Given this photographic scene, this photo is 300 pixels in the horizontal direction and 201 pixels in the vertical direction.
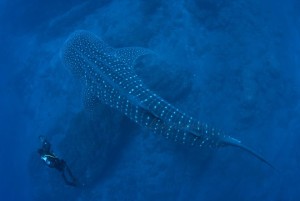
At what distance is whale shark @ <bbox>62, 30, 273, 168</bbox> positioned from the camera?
22.7ft

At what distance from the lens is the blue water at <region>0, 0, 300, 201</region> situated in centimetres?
877

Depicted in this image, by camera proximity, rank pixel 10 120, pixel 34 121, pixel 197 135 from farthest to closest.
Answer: pixel 10 120
pixel 34 121
pixel 197 135

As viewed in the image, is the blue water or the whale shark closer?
the whale shark

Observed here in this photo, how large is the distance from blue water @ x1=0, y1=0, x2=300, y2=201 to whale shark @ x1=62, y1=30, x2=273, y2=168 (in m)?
0.79

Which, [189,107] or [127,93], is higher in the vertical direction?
[189,107]

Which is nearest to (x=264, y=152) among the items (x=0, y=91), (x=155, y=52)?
(x=155, y=52)

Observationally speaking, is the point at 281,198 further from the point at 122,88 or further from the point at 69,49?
the point at 69,49

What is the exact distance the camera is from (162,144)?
888cm

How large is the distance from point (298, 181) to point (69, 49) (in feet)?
27.0

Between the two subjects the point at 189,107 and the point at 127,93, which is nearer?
the point at 127,93

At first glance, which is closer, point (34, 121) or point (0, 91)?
point (34, 121)

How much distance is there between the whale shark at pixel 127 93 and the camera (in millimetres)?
6922

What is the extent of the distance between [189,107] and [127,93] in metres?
2.38

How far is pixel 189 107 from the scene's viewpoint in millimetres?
8844
